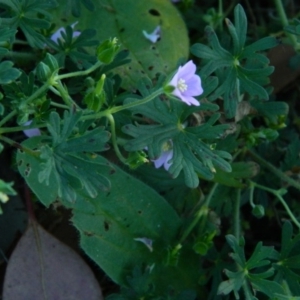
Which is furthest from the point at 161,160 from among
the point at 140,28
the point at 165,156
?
the point at 140,28

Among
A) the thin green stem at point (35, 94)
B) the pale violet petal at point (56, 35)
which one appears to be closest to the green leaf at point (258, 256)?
the thin green stem at point (35, 94)

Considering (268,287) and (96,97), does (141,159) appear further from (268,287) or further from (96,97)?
(268,287)

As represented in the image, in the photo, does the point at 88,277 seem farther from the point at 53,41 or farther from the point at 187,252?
the point at 53,41

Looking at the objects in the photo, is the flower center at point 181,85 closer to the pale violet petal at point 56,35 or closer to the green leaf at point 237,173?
the green leaf at point 237,173

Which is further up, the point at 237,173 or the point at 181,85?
the point at 181,85

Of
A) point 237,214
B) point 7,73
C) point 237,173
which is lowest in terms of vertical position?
point 237,214
